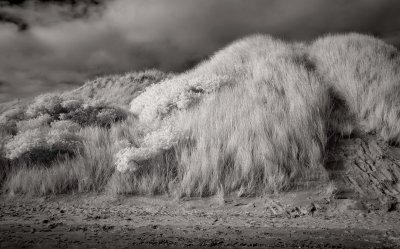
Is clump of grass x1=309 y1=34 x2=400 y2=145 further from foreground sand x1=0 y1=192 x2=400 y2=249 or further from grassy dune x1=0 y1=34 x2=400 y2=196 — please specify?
foreground sand x1=0 y1=192 x2=400 y2=249

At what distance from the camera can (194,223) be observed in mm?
3564

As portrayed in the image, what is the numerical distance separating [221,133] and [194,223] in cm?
200

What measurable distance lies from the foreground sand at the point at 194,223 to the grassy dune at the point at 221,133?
0.28 meters

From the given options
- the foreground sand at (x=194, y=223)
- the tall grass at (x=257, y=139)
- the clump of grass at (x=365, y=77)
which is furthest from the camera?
the clump of grass at (x=365, y=77)

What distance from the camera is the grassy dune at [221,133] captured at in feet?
14.8

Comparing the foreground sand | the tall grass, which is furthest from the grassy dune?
the foreground sand

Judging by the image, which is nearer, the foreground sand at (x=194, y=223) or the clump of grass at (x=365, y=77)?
the foreground sand at (x=194, y=223)

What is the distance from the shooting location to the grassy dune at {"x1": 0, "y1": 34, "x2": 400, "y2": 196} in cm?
452

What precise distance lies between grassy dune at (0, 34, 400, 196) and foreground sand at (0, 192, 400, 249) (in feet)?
0.91

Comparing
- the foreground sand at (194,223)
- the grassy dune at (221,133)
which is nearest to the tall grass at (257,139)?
the grassy dune at (221,133)

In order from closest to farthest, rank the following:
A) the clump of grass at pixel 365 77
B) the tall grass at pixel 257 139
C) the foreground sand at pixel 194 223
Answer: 1. the foreground sand at pixel 194 223
2. the tall grass at pixel 257 139
3. the clump of grass at pixel 365 77

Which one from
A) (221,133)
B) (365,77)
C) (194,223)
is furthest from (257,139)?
(365,77)

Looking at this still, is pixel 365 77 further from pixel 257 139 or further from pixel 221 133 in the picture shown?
pixel 221 133

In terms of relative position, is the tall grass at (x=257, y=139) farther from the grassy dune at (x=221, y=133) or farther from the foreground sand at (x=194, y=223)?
the foreground sand at (x=194, y=223)
